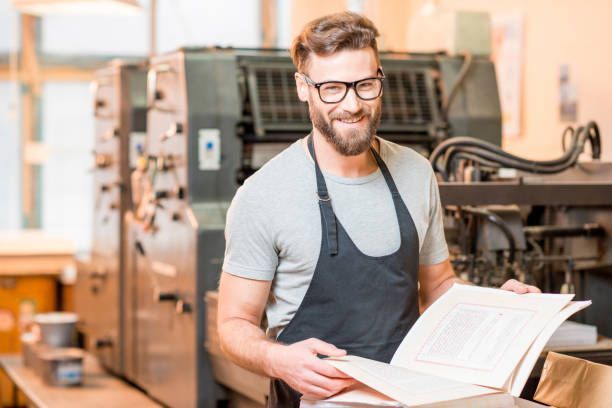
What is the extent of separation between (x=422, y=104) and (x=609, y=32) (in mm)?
940

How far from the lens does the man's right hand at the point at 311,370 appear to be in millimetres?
1737

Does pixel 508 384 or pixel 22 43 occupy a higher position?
pixel 22 43

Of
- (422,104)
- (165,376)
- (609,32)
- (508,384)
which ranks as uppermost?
(609,32)

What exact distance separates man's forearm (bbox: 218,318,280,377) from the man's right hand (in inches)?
2.8

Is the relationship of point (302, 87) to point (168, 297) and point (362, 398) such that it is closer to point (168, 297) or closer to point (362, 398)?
point (362, 398)

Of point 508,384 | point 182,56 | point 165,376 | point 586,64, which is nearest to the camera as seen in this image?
point 508,384

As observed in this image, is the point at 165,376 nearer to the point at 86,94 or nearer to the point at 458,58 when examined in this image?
the point at 458,58

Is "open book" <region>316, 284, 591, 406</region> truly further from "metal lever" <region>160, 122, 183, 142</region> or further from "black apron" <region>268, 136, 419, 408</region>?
"metal lever" <region>160, 122, 183, 142</region>

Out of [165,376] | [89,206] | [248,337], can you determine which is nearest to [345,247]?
[248,337]

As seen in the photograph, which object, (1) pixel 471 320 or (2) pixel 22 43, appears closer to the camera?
(1) pixel 471 320

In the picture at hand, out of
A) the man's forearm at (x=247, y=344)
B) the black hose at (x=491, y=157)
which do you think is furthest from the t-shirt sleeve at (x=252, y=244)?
the black hose at (x=491, y=157)

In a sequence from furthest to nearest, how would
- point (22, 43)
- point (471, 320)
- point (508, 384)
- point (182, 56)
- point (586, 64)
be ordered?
point (22, 43), point (586, 64), point (182, 56), point (471, 320), point (508, 384)

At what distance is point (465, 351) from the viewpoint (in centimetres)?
188

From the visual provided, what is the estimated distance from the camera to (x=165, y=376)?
4359 mm
